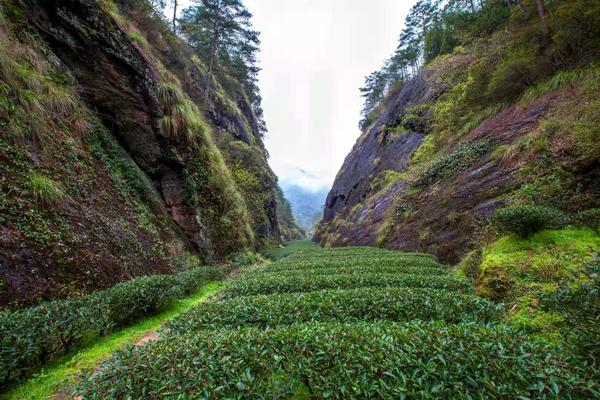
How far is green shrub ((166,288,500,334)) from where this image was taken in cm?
449

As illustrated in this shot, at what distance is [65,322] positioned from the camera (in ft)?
Result: 13.7

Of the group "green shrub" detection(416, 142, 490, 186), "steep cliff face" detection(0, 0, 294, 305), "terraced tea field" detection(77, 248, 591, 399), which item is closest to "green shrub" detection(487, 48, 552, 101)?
"green shrub" detection(416, 142, 490, 186)

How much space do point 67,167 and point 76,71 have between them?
5.73m

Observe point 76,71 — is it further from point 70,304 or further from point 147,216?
point 70,304

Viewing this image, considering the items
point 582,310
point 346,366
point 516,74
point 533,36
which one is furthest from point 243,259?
point 533,36

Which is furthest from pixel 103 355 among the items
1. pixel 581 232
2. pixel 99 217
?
pixel 581 232

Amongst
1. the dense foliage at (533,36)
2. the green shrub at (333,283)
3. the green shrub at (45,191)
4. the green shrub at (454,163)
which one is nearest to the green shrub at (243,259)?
the green shrub at (333,283)

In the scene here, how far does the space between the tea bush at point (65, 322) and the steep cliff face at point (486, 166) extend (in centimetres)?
958

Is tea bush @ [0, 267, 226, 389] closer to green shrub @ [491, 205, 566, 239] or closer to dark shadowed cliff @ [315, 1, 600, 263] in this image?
green shrub @ [491, 205, 566, 239]

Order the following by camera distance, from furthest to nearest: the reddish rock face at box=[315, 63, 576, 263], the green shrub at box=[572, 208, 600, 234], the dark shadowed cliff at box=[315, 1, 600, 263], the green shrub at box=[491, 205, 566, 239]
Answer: the reddish rock face at box=[315, 63, 576, 263] → the dark shadowed cliff at box=[315, 1, 600, 263] → the green shrub at box=[491, 205, 566, 239] → the green shrub at box=[572, 208, 600, 234]

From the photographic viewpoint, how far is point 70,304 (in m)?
4.61

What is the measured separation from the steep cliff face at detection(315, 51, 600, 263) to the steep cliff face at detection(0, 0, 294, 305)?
412 inches

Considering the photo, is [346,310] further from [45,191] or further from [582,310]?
[45,191]

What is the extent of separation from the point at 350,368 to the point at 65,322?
14.6ft
